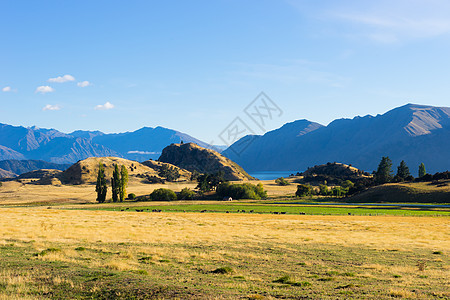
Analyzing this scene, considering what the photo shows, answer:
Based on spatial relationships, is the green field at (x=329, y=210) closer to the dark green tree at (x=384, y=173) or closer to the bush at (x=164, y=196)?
the bush at (x=164, y=196)

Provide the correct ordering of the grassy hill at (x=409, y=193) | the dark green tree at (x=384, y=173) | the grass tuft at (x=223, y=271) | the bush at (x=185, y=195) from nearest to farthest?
the grass tuft at (x=223, y=271), the grassy hill at (x=409, y=193), the bush at (x=185, y=195), the dark green tree at (x=384, y=173)

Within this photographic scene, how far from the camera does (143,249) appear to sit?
103 ft

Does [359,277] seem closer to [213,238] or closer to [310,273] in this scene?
[310,273]

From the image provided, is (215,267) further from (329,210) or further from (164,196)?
(164,196)

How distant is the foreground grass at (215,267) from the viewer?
57.0 feet

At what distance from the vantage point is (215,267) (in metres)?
24.9

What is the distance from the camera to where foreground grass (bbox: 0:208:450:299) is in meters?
17.4

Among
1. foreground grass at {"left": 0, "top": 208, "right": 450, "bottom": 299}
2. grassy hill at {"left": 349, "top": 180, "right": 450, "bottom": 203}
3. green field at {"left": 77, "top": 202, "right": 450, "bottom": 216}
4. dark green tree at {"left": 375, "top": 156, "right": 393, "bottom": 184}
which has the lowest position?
green field at {"left": 77, "top": 202, "right": 450, "bottom": 216}

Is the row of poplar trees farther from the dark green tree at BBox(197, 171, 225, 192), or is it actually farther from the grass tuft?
the grass tuft

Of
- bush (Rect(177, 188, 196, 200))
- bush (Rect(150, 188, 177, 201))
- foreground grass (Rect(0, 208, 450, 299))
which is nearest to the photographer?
foreground grass (Rect(0, 208, 450, 299))

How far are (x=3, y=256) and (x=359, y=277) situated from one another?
22.9 metres

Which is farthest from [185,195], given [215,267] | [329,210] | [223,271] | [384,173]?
[223,271]

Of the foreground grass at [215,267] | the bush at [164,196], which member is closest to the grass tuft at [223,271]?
the foreground grass at [215,267]

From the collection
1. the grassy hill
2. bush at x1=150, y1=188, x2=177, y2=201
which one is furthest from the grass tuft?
bush at x1=150, y1=188, x2=177, y2=201
